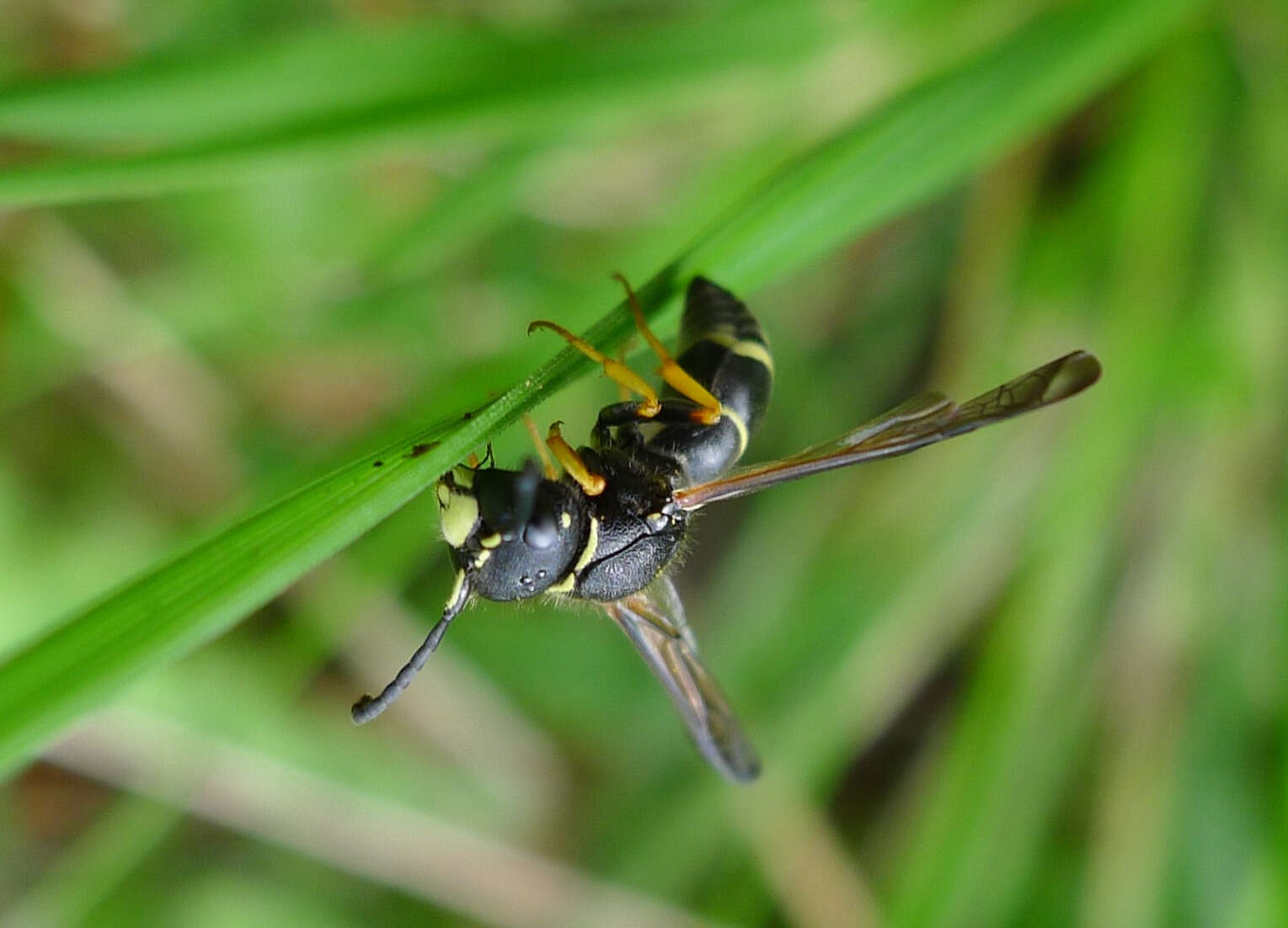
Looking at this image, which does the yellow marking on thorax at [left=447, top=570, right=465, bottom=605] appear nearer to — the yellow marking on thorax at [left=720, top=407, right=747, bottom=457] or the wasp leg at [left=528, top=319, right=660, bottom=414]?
the wasp leg at [left=528, top=319, right=660, bottom=414]

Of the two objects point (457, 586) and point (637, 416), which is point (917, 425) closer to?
point (637, 416)

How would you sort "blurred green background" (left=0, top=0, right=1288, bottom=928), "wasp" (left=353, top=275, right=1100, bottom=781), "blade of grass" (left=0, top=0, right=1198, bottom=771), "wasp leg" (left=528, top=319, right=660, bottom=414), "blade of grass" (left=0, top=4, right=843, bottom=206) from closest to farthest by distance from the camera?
"blade of grass" (left=0, top=0, right=1198, bottom=771), "wasp leg" (left=528, top=319, right=660, bottom=414), "wasp" (left=353, top=275, right=1100, bottom=781), "blade of grass" (left=0, top=4, right=843, bottom=206), "blurred green background" (left=0, top=0, right=1288, bottom=928)

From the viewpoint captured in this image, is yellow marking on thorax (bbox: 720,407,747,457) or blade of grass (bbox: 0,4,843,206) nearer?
blade of grass (bbox: 0,4,843,206)

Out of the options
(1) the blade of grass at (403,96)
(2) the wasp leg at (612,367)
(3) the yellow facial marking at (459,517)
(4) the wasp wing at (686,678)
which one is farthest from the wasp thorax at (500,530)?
(1) the blade of grass at (403,96)

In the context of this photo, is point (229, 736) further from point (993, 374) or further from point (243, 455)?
point (993, 374)

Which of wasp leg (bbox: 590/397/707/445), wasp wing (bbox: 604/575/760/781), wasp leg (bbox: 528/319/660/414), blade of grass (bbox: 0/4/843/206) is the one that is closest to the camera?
wasp leg (bbox: 528/319/660/414)

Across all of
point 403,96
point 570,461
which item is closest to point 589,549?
point 570,461

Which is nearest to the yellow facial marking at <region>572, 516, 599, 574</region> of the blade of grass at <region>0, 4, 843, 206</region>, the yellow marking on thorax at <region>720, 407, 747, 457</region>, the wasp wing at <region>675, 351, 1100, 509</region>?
the wasp wing at <region>675, 351, 1100, 509</region>

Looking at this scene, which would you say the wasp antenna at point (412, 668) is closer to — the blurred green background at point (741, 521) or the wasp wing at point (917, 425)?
the wasp wing at point (917, 425)
